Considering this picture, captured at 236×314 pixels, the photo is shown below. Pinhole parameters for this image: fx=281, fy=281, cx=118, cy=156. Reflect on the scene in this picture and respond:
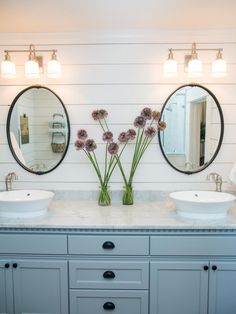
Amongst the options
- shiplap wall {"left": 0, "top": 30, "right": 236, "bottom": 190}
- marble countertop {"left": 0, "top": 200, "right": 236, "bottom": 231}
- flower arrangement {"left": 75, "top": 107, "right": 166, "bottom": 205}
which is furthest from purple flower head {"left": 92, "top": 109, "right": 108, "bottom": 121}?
marble countertop {"left": 0, "top": 200, "right": 236, "bottom": 231}

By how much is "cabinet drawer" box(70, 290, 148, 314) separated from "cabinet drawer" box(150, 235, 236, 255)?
13.4 inches

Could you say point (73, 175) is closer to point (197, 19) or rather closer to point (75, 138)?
point (75, 138)

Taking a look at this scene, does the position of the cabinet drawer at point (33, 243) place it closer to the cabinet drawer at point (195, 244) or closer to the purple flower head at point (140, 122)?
the cabinet drawer at point (195, 244)

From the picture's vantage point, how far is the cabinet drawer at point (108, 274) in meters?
1.82

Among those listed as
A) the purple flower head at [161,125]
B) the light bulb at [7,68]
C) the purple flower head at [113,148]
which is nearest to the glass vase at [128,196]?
the purple flower head at [113,148]

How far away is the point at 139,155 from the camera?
7.54ft

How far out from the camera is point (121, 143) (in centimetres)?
231

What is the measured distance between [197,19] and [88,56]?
2.84 ft

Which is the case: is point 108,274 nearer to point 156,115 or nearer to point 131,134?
point 131,134

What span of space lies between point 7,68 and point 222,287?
218 centimetres

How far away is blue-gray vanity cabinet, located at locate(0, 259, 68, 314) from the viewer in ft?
6.07

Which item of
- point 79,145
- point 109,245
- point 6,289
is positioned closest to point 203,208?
point 109,245

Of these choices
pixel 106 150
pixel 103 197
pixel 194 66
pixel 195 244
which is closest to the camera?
pixel 195 244

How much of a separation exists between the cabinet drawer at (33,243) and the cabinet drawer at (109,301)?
1.03 feet
